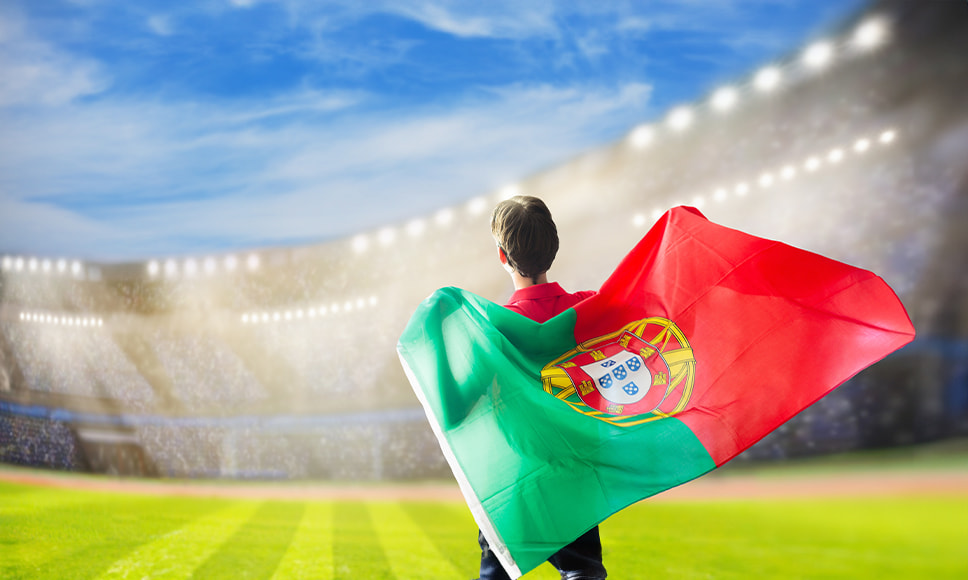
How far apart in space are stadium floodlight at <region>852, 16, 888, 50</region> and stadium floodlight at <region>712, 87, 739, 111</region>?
1.63 m

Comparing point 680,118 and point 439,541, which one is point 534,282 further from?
point 680,118

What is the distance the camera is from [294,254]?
514 inches

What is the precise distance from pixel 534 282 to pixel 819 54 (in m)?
8.39

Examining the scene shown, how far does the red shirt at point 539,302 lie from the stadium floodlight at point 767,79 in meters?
8.52

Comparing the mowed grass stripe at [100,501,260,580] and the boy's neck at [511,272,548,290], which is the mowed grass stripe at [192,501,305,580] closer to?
the mowed grass stripe at [100,501,260,580]

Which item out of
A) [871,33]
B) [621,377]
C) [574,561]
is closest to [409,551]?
[574,561]

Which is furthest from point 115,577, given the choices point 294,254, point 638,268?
point 294,254

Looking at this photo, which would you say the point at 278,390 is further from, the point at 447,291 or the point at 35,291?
the point at 447,291

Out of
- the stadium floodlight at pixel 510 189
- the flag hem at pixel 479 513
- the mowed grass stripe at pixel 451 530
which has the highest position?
the stadium floodlight at pixel 510 189

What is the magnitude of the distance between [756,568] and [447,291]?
3456 millimetres

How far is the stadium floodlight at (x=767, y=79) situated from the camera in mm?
8836

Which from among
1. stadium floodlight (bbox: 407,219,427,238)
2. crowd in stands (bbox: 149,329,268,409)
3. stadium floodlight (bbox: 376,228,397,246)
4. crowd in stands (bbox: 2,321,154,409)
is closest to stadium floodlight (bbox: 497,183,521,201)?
stadium floodlight (bbox: 407,219,427,238)

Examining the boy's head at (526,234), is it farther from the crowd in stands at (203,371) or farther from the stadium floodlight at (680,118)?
the crowd in stands at (203,371)

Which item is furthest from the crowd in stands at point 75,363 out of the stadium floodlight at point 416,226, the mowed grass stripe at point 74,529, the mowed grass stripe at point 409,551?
the mowed grass stripe at point 409,551
